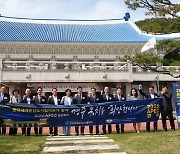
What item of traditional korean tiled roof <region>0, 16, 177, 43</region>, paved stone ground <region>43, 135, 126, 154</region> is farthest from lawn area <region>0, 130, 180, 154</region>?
traditional korean tiled roof <region>0, 16, 177, 43</region>

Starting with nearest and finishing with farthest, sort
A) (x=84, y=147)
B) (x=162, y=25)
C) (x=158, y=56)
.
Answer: (x=84, y=147) → (x=162, y=25) → (x=158, y=56)

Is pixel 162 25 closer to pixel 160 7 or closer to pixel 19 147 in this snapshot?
pixel 160 7

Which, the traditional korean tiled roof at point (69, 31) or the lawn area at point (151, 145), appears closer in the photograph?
the lawn area at point (151, 145)

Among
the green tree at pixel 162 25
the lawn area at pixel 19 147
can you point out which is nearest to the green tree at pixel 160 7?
the green tree at pixel 162 25

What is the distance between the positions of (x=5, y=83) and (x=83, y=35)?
8.93 meters

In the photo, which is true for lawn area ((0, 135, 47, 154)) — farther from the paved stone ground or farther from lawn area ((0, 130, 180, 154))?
the paved stone ground

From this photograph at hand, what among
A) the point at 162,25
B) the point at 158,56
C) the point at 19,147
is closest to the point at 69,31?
the point at 158,56

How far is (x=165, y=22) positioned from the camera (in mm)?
8984

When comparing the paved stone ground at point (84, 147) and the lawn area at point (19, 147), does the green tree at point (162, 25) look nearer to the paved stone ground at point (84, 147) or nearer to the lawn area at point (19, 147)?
the paved stone ground at point (84, 147)

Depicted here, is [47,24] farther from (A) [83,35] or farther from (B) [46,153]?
(B) [46,153]

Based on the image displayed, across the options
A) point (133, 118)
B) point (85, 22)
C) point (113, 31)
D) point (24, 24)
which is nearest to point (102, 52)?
point (113, 31)

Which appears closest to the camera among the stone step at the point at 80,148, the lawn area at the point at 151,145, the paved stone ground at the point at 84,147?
the lawn area at the point at 151,145

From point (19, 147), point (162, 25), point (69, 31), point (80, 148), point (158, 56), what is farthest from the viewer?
point (69, 31)

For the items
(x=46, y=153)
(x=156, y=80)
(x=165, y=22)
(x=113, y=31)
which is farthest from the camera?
(x=113, y=31)
